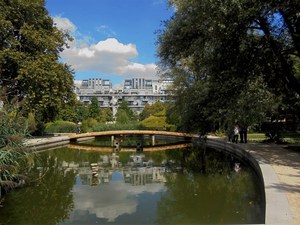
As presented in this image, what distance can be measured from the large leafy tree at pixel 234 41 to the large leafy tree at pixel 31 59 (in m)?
15.0

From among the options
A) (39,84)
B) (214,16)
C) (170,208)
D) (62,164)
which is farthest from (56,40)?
(170,208)

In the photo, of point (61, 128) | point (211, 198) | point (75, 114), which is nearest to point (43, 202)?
point (211, 198)

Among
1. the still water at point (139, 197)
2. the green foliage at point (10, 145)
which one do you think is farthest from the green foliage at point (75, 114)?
the green foliage at point (10, 145)

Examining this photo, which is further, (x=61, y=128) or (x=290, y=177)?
(x=61, y=128)

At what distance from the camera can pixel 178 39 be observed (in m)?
12.9

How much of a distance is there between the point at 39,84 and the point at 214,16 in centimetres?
1899

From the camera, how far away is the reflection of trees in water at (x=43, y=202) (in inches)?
297

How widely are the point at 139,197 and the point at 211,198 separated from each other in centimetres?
192

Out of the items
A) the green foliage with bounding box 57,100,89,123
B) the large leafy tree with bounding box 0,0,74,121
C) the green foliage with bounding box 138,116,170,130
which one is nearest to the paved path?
the large leafy tree with bounding box 0,0,74,121

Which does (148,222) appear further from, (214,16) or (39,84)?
(39,84)

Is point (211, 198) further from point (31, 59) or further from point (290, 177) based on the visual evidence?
point (31, 59)

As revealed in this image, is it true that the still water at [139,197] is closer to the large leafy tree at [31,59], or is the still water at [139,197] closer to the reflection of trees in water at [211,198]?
the reflection of trees in water at [211,198]

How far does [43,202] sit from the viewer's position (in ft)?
29.7

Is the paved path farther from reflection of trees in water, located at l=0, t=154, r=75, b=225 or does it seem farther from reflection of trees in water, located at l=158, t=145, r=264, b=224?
reflection of trees in water, located at l=0, t=154, r=75, b=225
